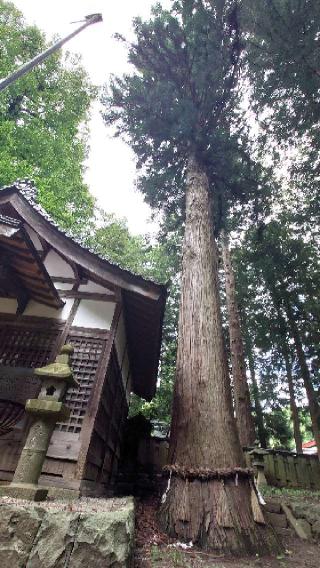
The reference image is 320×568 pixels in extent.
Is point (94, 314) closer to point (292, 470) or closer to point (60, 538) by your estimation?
point (60, 538)

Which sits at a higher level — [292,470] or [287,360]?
[287,360]

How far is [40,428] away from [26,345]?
2.78 metres

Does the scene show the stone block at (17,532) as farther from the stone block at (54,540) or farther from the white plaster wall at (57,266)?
the white plaster wall at (57,266)

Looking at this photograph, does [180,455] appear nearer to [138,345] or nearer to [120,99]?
[138,345]

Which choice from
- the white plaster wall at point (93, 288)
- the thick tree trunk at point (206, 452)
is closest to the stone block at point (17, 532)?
the thick tree trunk at point (206, 452)

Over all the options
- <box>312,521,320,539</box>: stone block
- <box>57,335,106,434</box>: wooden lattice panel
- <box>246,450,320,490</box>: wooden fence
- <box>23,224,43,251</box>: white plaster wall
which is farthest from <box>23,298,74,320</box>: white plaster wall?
<box>246,450,320,490</box>: wooden fence

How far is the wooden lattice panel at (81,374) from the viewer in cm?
481

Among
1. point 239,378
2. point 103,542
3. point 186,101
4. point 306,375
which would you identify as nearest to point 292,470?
point 239,378

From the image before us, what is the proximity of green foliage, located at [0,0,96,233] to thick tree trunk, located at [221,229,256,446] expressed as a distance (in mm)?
6639

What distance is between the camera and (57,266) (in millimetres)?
6672

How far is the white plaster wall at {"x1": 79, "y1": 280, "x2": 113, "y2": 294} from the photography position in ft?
20.1

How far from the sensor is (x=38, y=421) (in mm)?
3209

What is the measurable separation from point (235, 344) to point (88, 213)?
27.2ft

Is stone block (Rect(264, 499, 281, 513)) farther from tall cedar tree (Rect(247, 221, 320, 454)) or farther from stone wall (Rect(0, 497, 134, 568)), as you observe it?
tall cedar tree (Rect(247, 221, 320, 454))
